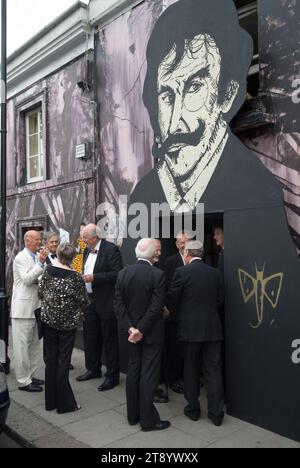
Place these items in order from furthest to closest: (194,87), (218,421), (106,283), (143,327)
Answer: (106,283)
(194,87)
(218,421)
(143,327)

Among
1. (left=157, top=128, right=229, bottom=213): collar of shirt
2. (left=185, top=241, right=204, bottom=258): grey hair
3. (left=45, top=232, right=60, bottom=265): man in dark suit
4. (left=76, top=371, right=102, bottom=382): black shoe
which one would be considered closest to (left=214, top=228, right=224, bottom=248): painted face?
(left=157, top=128, right=229, bottom=213): collar of shirt

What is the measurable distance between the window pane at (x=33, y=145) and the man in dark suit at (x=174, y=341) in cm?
584

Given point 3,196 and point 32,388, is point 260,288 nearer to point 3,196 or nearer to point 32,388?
point 32,388

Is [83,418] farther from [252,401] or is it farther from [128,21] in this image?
[128,21]

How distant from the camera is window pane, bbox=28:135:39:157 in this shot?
32.5ft

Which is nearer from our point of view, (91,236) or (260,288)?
(260,288)

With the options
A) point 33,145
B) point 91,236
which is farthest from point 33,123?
point 91,236

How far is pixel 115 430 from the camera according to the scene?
4293 mm

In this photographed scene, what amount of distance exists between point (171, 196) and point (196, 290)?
1.49 m

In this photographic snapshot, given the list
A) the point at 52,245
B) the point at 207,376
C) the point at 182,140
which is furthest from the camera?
the point at 52,245

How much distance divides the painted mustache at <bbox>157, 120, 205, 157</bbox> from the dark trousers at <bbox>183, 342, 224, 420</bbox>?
7.69 ft

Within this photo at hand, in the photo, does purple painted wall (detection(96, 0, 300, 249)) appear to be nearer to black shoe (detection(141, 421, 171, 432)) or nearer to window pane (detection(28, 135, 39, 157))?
black shoe (detection(141, 421, 171, 432))

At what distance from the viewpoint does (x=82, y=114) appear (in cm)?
793

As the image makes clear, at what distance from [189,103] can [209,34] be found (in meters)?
0.78
